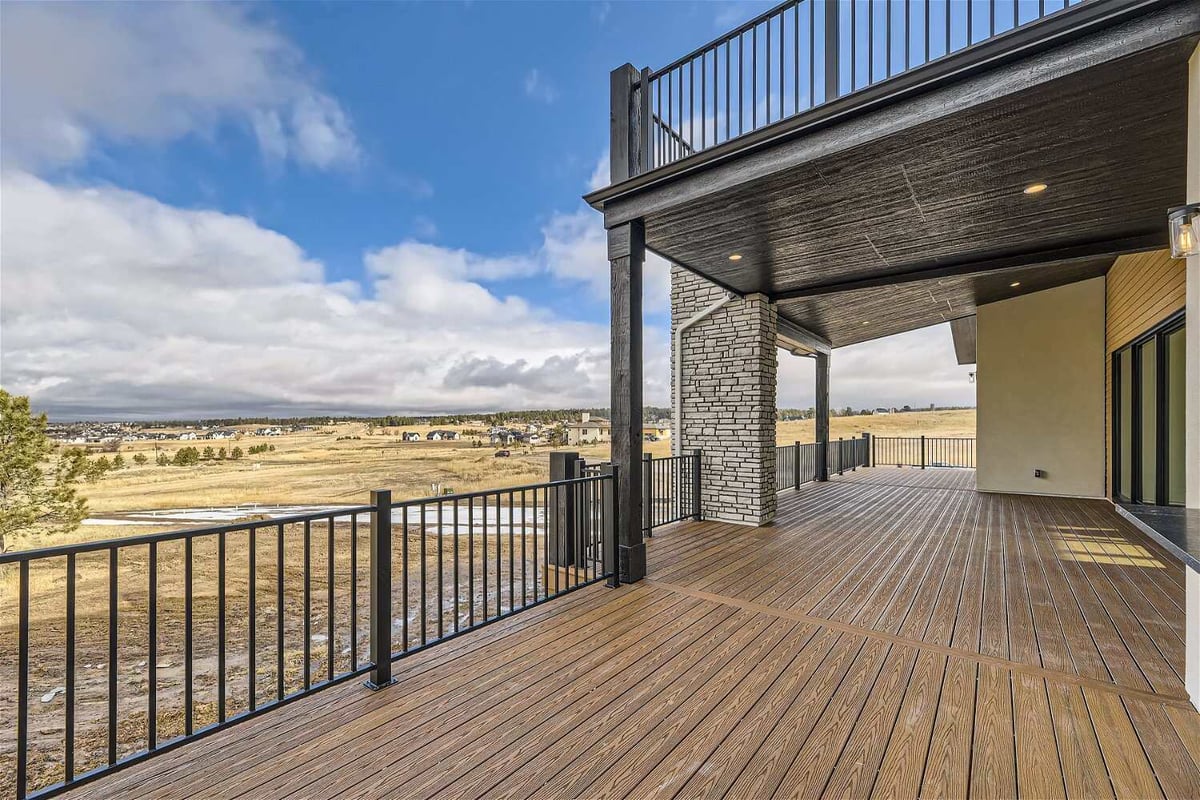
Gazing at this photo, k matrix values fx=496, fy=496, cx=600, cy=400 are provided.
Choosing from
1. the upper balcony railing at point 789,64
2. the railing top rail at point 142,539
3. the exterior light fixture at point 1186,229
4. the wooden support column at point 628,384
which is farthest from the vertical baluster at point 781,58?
the railing top rail at point 142,539

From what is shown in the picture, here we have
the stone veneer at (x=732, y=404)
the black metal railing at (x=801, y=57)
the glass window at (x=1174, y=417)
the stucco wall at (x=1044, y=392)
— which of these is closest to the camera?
the black metal railing at (x=801, y=57)

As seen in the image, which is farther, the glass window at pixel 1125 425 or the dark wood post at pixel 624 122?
the glass window at pixel 1125 425

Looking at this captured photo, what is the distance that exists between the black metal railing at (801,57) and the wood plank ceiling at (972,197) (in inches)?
15.9

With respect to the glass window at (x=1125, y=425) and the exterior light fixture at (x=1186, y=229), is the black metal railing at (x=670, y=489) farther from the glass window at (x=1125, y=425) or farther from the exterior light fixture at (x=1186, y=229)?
the glass window at (x=1125, y=425)

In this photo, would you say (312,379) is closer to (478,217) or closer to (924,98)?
(478,217)

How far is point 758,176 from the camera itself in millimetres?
3215

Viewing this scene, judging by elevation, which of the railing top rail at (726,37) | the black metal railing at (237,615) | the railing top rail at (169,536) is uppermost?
the railing top rail at (726,37)

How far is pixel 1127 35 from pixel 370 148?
83.2 feet

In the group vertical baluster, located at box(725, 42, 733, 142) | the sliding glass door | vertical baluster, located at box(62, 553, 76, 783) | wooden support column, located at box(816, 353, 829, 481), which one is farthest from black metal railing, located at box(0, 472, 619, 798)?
the sliding glass door

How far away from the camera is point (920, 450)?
13.6m

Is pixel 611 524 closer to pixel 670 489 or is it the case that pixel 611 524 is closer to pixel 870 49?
pixel 670 489

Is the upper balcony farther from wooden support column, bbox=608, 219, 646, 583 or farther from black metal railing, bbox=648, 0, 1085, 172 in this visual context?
wooden support column, bbox=608, 219, 646, 583

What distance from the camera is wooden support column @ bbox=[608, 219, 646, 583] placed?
386 cm

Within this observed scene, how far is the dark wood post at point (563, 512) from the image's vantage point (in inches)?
160
